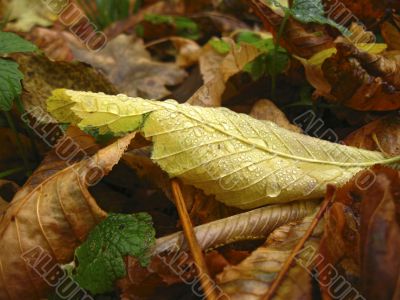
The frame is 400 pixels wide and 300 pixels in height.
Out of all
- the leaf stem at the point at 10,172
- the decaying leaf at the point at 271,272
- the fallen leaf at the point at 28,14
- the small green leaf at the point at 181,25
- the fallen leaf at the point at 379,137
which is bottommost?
the decaying leaf at the point at 271,272

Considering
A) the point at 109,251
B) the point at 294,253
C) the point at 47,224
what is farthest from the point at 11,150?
the point at 294,253

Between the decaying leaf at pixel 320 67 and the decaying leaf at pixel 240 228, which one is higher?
the decaying leaf at pixel 320 67

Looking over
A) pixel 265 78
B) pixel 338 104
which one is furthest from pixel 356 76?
pixel 265 78

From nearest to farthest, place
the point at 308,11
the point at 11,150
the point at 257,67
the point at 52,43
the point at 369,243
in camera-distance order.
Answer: the point at 369,243, the point at 308,11, the point at 11,150, the point at 257,67, the point at 52,43

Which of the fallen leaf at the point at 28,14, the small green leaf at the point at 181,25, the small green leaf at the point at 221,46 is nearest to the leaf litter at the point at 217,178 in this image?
the small green leaf at the point at 221,46

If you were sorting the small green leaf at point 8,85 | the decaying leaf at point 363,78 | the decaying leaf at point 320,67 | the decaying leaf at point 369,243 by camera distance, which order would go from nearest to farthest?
1. the decaying leaf at point 369,243
2. the small green leaf at point 8,85
3. the decaying leaf at point 363,78
4. the decaying leaf at point 320,67

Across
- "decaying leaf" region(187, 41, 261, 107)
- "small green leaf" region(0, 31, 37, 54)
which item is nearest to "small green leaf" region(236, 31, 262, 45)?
"decaying leaf" region(187, 41, 261, 107)

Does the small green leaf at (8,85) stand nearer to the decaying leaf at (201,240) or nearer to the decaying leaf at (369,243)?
the decaying leaf at (201,240)

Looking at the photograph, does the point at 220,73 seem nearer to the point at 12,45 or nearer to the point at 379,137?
the point at 379,137
